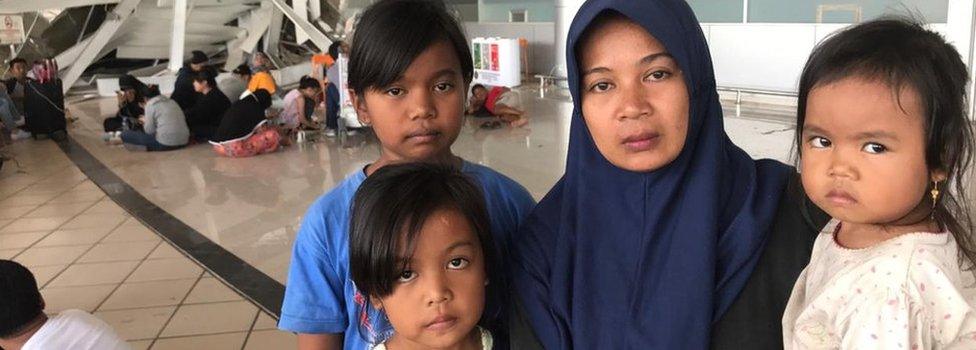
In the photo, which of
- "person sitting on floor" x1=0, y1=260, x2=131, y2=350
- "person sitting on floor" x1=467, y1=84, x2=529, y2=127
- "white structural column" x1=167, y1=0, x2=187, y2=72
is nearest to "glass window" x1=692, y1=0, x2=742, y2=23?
"person sitting on floor" x1=467, y1=84, x2=529, y2=127

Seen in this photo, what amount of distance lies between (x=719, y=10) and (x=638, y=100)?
30.3 ft

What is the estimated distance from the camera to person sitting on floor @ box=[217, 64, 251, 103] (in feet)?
31.0

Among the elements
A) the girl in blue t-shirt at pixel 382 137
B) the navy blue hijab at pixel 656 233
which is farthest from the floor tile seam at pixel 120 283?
the navy blue hijab at pixel 656 233

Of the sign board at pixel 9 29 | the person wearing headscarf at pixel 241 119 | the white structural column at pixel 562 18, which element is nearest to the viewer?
the person wearing headscarf at pixel 241 119

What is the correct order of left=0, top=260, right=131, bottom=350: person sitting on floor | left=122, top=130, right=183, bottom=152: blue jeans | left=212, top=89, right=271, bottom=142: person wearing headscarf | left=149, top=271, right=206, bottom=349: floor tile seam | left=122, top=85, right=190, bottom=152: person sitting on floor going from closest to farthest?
left=0, top=260, right=131, bottom=350: person sitting on floor
left=149, top=271, right=206, bottom=349: floor tile seam
left=212, top=89, right=271, bottom=142: person wearing headscarf
left=122, top=85, right=190, bottom=152: person sitting on floor
left=122, top=130, right=183, bottom=152: blue jeans

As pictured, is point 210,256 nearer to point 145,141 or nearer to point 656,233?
point 656,233

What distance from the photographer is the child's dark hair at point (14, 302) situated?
Answer: 7.27 ft

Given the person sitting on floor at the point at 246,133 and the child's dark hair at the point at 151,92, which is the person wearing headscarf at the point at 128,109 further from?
the person sitting on floor at the point at 246,133

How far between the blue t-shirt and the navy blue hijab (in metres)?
0.18

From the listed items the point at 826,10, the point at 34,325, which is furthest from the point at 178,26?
the point at 34,325

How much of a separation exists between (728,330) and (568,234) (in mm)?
267

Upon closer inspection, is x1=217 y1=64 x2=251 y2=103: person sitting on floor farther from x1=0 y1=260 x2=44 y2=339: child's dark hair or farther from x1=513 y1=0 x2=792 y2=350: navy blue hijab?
x1=513 y1=0 x2=792 y2=350: navy blue hijab

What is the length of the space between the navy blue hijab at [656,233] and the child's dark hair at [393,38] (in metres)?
0.30

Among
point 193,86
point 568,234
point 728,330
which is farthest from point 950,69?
point 193,86
